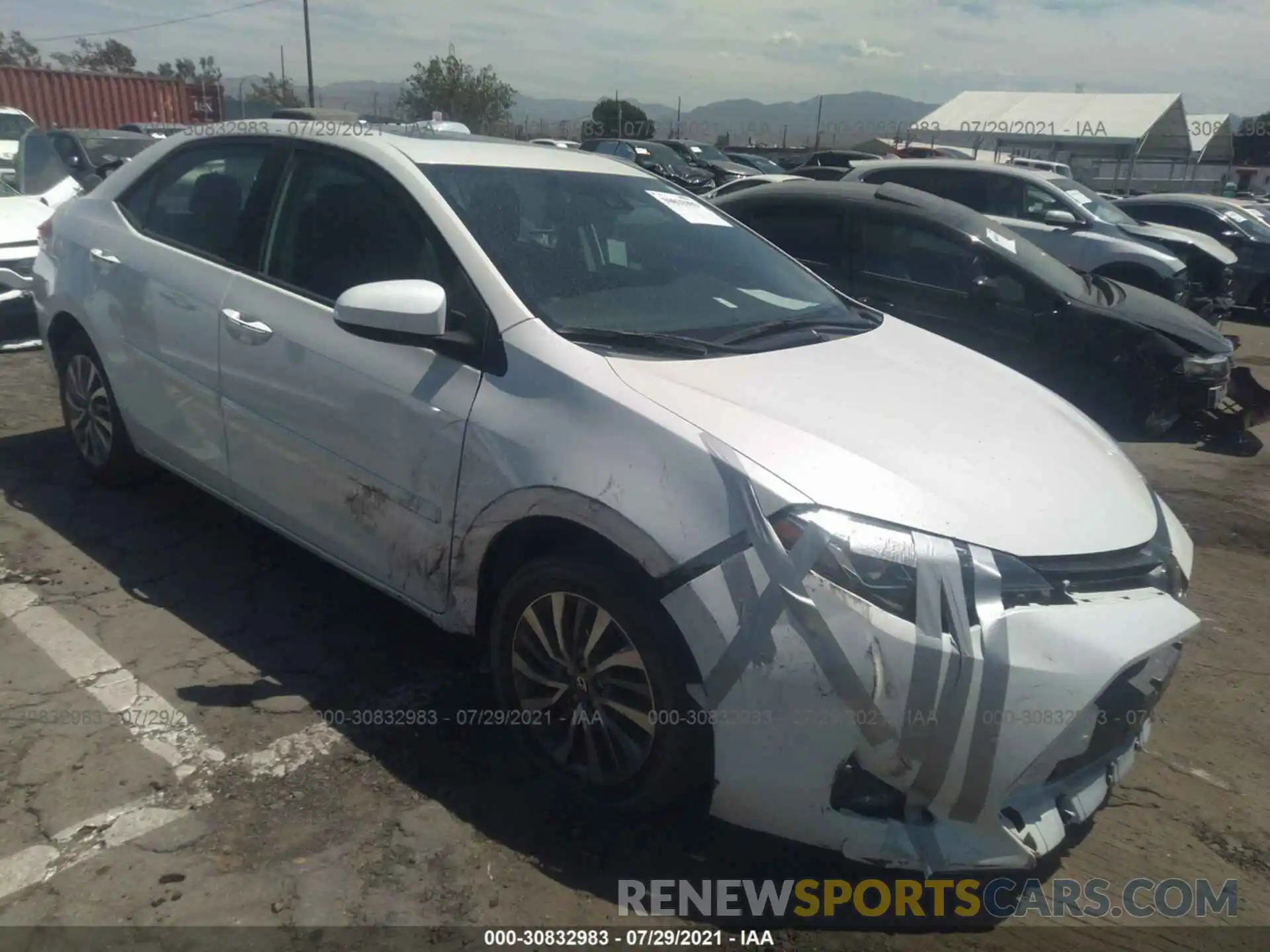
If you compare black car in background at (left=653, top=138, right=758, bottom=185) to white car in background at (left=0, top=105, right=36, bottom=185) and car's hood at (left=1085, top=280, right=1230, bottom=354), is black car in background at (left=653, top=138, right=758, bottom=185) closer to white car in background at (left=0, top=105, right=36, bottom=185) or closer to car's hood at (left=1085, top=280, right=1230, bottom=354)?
white car in background at (left=0, top=105, right=36, bottom=185)

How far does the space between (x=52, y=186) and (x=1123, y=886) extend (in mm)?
9383

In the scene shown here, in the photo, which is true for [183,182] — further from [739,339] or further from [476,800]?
[476,800]

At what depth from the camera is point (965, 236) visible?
6648mm

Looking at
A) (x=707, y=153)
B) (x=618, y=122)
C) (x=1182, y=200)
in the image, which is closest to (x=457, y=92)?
(x=618, y=122)

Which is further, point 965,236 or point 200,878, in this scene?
point 965,236

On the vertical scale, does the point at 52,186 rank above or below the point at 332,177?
below

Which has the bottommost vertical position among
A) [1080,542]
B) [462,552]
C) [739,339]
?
[462,552]

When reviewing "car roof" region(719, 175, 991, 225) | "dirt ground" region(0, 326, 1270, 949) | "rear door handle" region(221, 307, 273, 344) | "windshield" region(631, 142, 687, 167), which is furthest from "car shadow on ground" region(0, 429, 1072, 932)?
"windshield" region(631, 142, 687, 167)

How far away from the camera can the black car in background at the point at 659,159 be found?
68.9 feet

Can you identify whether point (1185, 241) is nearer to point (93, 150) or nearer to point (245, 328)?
point (245, 328)

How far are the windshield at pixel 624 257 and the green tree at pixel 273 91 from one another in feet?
131

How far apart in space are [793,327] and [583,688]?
4.60ft

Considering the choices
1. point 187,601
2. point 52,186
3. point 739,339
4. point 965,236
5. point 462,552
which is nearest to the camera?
point 462,552

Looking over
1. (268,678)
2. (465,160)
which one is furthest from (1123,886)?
(465,160)
